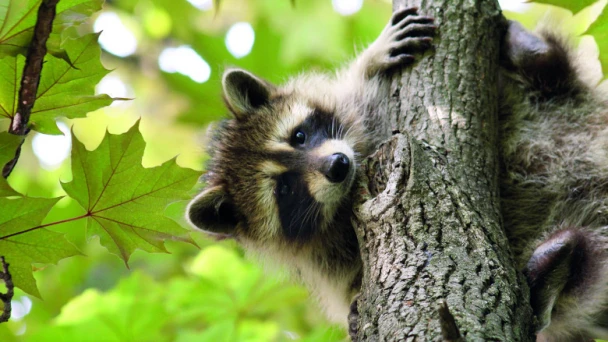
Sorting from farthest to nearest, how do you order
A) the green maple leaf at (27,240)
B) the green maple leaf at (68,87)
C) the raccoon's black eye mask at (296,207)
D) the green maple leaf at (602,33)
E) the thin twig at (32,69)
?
the raccoon's black eye mask at (296,207) < the green maple leaf at (602,33) < the green maple leaf at (68,87) < the green maple leaf at (27,240) < the thin twig at (32,69)

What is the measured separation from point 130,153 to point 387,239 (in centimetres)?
90

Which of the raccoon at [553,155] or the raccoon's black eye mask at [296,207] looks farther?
the raccoon's black eye mask at [296,207]

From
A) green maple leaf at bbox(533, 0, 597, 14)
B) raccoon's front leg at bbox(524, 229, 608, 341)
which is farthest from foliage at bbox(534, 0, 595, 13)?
raccoon's front leg at bbox(524, 229, 608, 341)

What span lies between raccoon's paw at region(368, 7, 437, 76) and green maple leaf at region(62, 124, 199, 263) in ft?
3.89

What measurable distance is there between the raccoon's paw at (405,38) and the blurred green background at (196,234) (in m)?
0.90

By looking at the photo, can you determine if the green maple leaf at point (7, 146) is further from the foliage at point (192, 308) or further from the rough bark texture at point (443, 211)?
the foliage at point (192, 308)

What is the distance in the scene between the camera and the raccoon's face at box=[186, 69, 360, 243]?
331 centimetres

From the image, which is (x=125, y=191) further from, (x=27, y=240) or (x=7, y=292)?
(x=7, y=292)

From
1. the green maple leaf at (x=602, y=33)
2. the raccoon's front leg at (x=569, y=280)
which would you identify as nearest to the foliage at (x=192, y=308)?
the raccoon's front leg at (x=569, y=280)

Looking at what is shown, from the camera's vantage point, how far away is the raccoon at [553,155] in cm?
301

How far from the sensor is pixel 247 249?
12.3 ft

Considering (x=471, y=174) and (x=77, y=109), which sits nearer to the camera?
(x=77, y=109)

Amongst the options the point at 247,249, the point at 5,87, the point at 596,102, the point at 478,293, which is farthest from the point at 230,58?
the point at 478,293

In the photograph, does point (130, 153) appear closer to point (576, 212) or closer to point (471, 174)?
point (471, 174)
